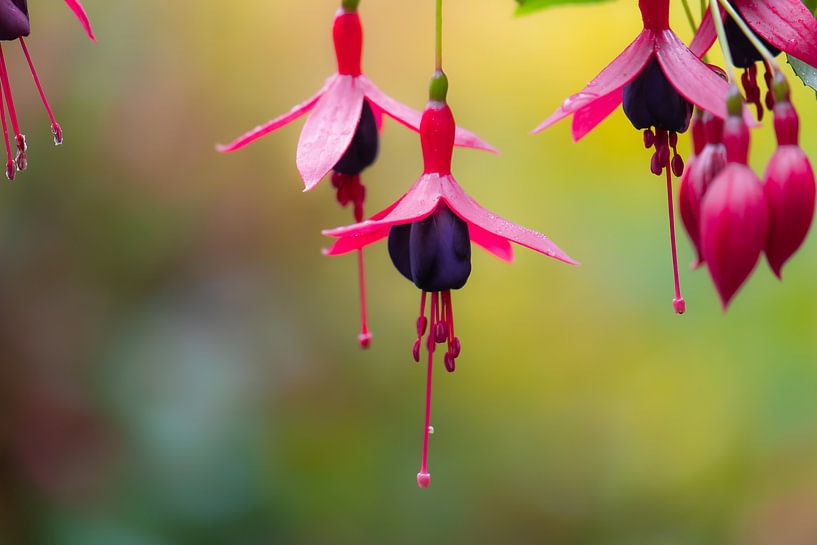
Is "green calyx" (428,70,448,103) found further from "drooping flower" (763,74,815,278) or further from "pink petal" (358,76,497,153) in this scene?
"drooping flower" (763,74,815,278)

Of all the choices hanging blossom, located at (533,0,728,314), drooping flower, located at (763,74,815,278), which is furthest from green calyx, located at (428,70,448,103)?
drooping flower, located at (763,74,815,278)

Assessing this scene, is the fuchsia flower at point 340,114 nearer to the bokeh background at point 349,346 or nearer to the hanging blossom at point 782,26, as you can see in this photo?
the hanging blossom at point 782,26

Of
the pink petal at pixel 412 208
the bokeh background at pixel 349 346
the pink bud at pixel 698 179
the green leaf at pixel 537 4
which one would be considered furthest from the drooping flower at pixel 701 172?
the bokeh background at pixel 349 346

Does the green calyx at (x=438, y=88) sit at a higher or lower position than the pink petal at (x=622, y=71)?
lower

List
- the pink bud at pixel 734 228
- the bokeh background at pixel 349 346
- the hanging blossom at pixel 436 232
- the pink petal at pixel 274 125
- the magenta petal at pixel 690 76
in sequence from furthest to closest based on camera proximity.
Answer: the bokeh background at pixel 349 346
the pink petal at pixel 274 125
the hanging blossom at pixel 436 232
the magenta petal at pixel 690 76
the pink bud at pixel 734 228

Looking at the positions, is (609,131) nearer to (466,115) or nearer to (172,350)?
(466,115)

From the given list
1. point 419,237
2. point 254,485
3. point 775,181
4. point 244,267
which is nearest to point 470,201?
point 419,237
